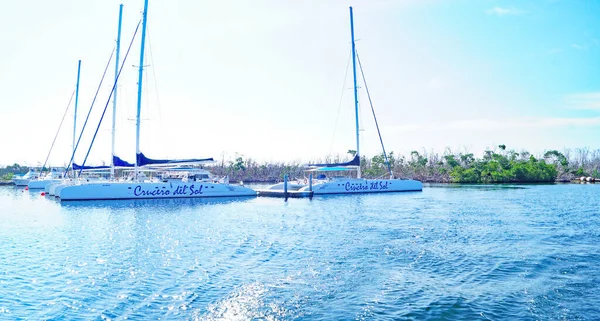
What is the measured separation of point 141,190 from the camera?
3481cm

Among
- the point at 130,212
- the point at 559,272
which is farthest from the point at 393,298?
the point at 130,212

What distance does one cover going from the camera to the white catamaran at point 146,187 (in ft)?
109

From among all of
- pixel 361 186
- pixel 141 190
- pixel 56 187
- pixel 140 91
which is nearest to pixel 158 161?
pixel 141 190

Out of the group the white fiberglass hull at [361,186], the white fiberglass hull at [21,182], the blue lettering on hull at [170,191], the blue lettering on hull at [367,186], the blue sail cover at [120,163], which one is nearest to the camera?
the blue lettering on hull at [170,191]

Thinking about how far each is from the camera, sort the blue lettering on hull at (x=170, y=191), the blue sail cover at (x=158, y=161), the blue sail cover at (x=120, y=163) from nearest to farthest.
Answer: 1. the blue lettering on hull at (x=170, y=191)
2. the blue sail cover at (x=158, y=161)
3. the blue sail cover at (x=120, y=163)

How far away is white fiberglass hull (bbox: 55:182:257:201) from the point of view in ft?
109

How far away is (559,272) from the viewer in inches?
471

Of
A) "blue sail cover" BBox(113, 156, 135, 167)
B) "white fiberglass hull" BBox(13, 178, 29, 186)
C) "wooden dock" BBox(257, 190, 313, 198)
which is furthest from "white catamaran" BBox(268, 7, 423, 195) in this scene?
"white fiberglass hull" BBox(13, 178, 29, 186)

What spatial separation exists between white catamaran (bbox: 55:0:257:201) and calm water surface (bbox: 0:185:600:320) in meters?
9.77

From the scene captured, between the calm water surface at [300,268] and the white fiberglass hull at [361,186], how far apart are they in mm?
17891

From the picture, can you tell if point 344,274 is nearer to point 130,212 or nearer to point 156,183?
point 130,212

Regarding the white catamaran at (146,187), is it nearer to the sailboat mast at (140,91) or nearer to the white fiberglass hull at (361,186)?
the sailboat mast at (140,91)

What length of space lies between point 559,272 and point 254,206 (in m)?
22.1

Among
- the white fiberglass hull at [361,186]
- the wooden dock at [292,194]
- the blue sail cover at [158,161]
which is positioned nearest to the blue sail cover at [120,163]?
the blue sail cover at [158,161]
